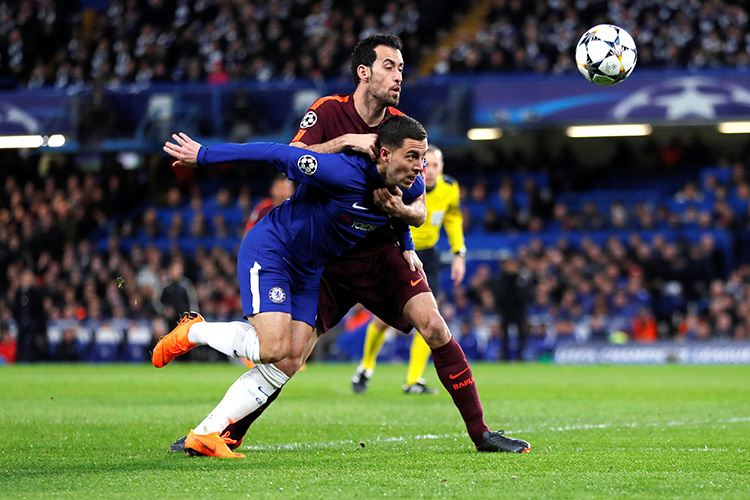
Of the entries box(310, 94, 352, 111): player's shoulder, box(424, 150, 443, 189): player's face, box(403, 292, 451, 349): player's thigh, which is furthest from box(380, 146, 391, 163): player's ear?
box(424, 150, 443, 189): player's face

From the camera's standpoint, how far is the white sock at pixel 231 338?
5.96m

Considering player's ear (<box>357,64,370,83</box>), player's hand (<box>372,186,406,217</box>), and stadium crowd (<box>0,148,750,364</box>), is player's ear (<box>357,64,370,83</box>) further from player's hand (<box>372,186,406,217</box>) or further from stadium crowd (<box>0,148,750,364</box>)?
stadium crowd (<box>0,148,750,364</box>)

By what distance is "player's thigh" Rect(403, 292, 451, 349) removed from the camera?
6207 millimetres

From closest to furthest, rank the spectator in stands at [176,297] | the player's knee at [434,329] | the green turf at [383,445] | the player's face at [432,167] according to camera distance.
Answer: the green turf at [383,445], the player's knee at [434,329], the player's face at [432,167], the spectator in stands at [176,297]

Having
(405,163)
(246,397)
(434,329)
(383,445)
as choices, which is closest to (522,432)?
(383,445)

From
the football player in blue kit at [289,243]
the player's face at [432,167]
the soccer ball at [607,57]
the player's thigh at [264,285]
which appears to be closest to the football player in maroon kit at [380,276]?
the football player in blue kit at [289,243]

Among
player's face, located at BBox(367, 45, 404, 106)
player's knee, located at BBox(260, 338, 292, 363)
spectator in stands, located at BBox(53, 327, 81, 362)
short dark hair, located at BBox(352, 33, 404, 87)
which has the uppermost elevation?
short dark hair, located at BBox(352, 33, 404, 87)

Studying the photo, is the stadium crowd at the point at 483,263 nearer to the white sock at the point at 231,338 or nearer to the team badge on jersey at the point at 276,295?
the white sock at the point at 231,338

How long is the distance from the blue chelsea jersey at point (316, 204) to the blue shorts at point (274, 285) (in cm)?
4

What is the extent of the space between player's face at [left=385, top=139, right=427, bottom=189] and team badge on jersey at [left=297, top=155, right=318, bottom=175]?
1.34 feet

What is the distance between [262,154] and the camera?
585 centimetres

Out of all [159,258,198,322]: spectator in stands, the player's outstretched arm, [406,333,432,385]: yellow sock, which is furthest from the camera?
[159,258,198,322]: spectator in stands

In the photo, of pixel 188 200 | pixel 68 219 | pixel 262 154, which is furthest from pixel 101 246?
pixel 262 154

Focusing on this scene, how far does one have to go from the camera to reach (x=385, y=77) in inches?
254
